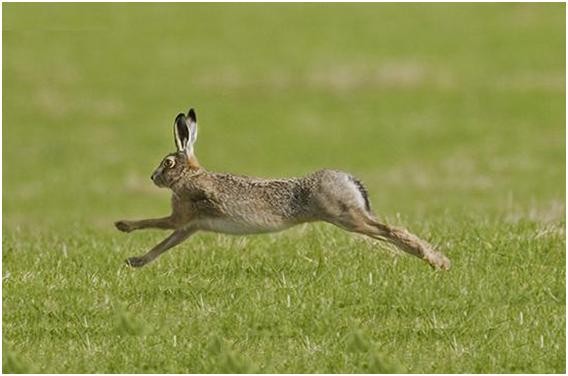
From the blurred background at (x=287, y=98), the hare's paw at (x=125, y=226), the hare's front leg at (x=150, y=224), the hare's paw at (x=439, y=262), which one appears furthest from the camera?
the blurred background at (x=287, y=98)

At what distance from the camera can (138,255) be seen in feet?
41.2

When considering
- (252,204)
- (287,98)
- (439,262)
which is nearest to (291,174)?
(287,98)

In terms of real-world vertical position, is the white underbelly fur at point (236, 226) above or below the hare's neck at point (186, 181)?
below

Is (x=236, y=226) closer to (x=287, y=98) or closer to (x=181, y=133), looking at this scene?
(x=181, y=133)

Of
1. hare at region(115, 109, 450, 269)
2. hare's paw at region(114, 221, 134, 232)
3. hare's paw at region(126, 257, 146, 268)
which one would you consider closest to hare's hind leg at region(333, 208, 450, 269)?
hare at region(115, 109, 450, 269)

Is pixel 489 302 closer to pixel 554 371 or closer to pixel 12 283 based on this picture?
pixel 554 371

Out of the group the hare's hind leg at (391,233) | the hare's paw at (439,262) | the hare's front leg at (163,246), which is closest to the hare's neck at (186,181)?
the hare's front leg at (163,246)

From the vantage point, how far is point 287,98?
38.2 metres

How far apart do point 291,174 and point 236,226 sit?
18.5m

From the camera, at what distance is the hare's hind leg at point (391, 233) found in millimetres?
11789

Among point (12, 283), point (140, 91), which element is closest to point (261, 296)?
point (12, 283)

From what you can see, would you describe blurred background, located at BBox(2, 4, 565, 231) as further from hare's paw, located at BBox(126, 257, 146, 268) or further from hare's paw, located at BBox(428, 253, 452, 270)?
hare's paw, located at BBox(126, 257, 146, 268)

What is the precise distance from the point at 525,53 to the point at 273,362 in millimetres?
32363

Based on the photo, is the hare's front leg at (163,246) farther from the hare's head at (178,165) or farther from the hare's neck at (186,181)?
the hare's head at (178,165)
